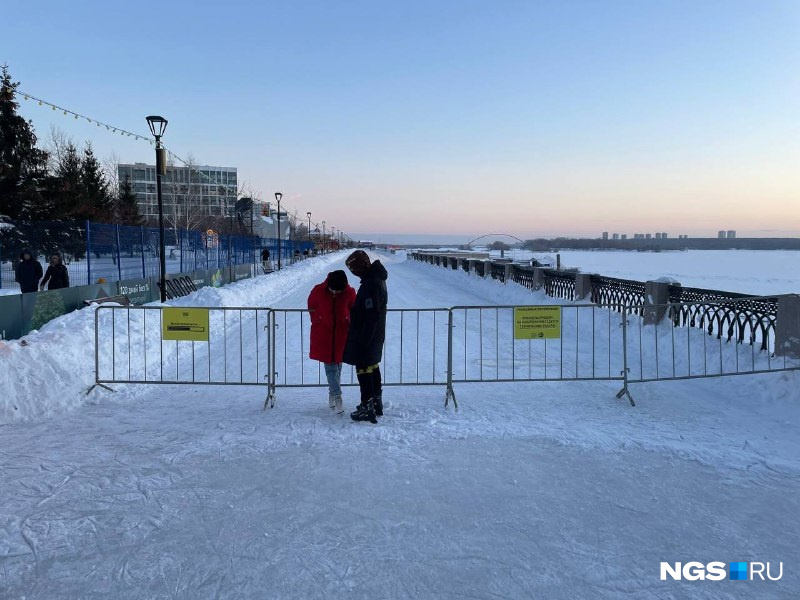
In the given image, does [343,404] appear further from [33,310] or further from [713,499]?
[33,310]

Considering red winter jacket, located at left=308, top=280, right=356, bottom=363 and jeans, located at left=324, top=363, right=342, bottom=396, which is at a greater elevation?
red winter jacket, located at left=308, top=280, right=356, bottom=363

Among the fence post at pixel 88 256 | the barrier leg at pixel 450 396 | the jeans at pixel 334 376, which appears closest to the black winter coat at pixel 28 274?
the fence post at pixel 88 256

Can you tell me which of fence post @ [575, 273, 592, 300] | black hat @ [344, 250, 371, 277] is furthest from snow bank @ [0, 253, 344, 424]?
fence post @ [575, 273, 592, 300]

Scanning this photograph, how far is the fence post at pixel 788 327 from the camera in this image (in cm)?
740

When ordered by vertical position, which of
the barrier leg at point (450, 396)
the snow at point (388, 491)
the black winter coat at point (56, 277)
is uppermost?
the black winter coat at point (56, 277)

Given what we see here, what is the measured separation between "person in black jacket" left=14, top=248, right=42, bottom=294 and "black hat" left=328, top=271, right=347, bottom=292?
10446 millimetres

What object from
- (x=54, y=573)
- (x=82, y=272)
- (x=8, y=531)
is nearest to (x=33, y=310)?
(x=82, y=272)

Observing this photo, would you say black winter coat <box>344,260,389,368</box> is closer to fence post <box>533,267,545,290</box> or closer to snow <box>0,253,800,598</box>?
snow <box>0,253,800,598</box>

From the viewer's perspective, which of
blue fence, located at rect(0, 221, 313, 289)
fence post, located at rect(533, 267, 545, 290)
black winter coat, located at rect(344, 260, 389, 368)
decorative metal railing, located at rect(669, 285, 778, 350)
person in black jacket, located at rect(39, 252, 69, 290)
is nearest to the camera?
black winter coat, located at rect(344, 260, 389, 368)

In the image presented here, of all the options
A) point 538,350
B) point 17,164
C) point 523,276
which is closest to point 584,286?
point 523,276

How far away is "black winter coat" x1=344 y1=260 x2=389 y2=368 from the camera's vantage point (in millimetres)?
5812

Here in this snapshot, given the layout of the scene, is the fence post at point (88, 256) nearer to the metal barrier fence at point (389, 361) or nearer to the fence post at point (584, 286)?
the metal barrier fence at point (389, 361)

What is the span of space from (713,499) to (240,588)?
11.5 ft

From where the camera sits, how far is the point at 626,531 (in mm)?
3729
